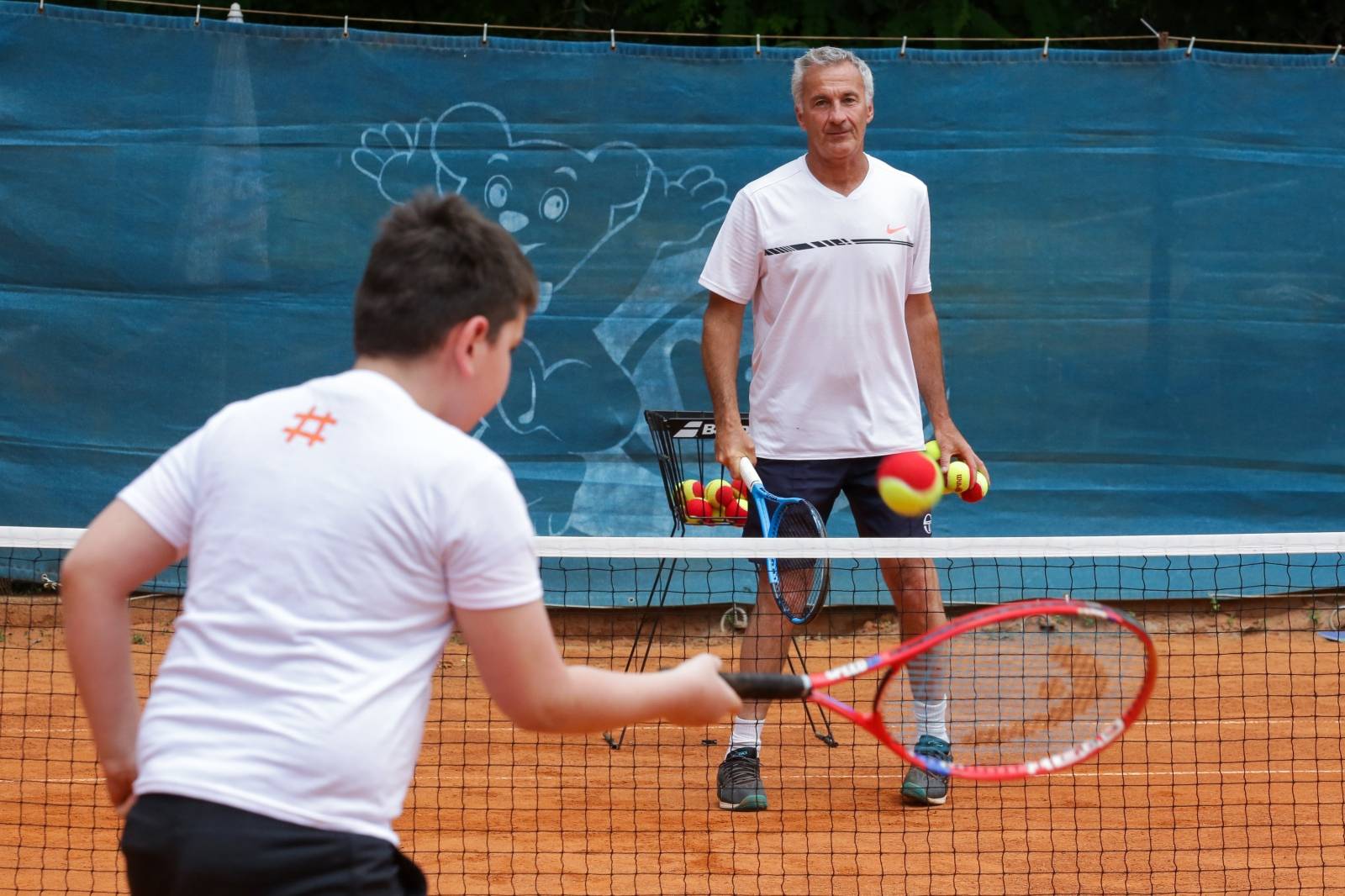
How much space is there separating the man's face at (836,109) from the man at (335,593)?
261 cm

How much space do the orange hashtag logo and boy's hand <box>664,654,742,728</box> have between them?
1.71 feet

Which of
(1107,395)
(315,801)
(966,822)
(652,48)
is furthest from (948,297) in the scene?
(315,801)

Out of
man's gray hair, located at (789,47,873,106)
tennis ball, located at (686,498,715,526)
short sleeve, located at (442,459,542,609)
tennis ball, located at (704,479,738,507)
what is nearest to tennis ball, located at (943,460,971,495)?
tennis ball, located at (704,479,738,507)

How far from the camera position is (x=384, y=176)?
623 cm

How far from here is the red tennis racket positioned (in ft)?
7.97

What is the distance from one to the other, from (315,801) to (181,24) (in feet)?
16.5

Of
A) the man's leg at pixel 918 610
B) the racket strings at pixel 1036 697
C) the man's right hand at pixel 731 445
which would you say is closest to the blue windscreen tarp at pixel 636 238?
the man's right hand at pixel 731 445

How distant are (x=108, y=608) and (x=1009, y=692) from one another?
2359 millimetres

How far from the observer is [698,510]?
5.02 m

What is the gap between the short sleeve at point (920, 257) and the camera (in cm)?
445

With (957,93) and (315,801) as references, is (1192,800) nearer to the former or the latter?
(957,93)

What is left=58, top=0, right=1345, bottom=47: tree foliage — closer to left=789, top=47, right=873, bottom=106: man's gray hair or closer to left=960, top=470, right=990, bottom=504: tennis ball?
left=789, top=47, right=873, bottom=106: man's gray hair

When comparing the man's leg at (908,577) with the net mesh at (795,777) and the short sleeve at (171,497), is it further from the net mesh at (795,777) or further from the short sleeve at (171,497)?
the short sleeve at (171,497)

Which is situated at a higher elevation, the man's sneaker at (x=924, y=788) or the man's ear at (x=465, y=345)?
the man's ear at (x=465, y=345)
